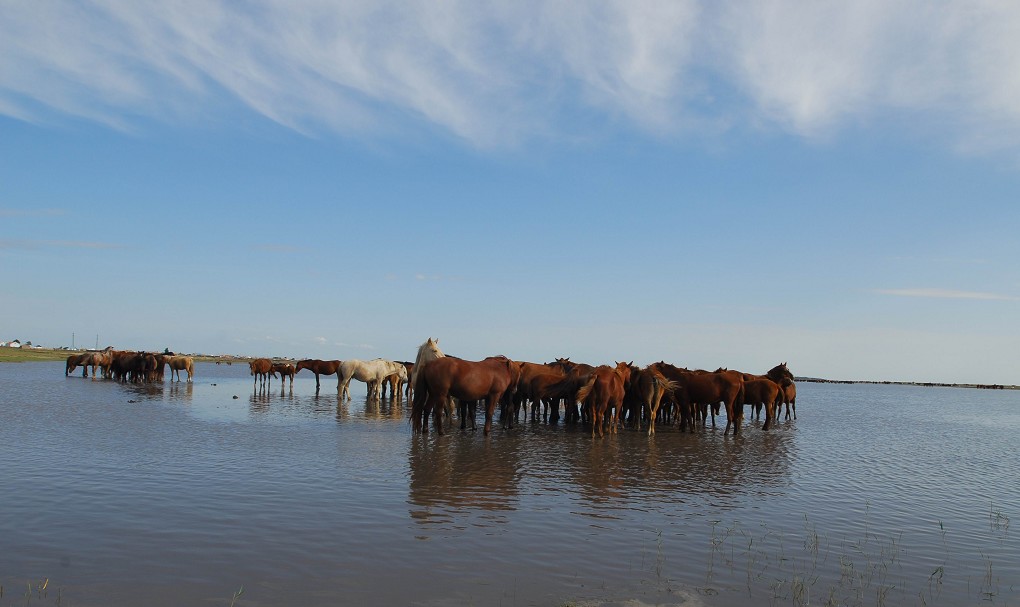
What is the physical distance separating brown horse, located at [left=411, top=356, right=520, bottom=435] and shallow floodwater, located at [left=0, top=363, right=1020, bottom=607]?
1010mm

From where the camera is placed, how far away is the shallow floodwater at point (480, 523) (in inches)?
222

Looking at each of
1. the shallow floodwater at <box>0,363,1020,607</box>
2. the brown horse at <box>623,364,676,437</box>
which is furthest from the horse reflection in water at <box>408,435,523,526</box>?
the brown horse at <box>623,364,676,437</box>

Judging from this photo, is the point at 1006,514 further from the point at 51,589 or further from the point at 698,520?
the point at 51,589

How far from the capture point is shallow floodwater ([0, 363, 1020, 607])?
222 inches

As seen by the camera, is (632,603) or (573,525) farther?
(573,525)

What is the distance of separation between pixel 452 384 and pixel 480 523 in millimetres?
8678

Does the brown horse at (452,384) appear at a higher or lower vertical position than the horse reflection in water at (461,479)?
higher

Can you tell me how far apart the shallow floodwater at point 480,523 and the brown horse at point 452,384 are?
39.8 inches

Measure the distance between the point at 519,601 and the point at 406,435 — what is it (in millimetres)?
11830

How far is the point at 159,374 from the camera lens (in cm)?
4491

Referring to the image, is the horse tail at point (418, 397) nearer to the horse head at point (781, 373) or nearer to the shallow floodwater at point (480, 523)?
the shallow floodwater at point (480, 523)

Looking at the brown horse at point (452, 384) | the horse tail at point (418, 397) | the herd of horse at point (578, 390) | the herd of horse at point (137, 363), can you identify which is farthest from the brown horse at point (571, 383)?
the herd of horse at point (137, 363)

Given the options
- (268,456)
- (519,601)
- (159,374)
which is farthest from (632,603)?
(159,374)

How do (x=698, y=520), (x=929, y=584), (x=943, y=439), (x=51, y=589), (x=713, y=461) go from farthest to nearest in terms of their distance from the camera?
1. (x=943, y=439)
2. (x=713, y=461)
3. (x=698, y=520)
4. (x=929, y=584)
5. (x=51, y=589)
